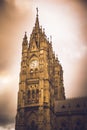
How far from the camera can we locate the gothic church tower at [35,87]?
6241cm

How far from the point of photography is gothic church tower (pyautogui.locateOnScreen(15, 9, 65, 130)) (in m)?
62.4

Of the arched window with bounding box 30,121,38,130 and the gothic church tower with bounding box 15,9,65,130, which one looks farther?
the gothic church tower with bounding box 15,9,65,130

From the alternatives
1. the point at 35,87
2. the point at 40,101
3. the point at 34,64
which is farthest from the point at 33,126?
the point at 34,64

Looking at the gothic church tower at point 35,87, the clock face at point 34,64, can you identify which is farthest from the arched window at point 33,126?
the clock face at point 34,64

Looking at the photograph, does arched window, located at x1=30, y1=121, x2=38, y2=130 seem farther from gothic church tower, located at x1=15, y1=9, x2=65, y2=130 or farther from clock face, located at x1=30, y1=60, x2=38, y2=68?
clock face, located at x1=30, y1=60, x2=38, y2=68

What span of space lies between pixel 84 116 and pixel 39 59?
17.3 meters

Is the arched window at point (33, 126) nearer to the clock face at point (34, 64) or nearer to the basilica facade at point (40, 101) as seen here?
the basilica facade at point (40, 101)

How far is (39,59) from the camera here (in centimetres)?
6906

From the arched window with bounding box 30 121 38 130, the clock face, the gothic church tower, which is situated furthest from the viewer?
the clock face

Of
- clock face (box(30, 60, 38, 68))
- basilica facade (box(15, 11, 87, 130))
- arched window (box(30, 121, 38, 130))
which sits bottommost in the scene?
arched window (box(30, 121, 38, 130))

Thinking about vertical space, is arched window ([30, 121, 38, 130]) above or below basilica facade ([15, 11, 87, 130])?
below

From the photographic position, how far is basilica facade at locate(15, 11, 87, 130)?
62.8 metres

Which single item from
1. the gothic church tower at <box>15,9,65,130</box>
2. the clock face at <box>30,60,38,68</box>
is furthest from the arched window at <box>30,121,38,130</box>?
the clock face at <box>30,60,38,68</box>

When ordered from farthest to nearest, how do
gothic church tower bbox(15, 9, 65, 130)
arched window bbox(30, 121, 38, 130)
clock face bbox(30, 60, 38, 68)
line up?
1. clock face bbox(30, 60, 38, 68)
2. gothic church tower bbox(15, 9, 65, 130)
3. arched window bbox(30, 121, 38, 130)
